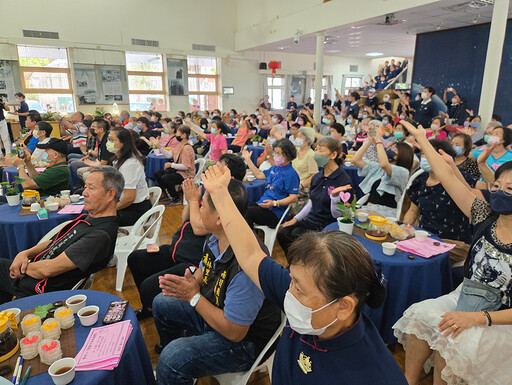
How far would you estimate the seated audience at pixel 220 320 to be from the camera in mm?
1563

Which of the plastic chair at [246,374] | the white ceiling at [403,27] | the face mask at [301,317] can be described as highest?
the white ceiling at [403,27]

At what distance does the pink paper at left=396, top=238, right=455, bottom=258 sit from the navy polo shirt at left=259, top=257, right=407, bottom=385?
149cm

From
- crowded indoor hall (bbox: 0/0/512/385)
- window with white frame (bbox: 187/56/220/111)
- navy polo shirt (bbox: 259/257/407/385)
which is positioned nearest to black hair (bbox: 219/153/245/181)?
crowded indoor hall (bbox: 0/0/512/385)

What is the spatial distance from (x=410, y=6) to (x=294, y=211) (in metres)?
6.50

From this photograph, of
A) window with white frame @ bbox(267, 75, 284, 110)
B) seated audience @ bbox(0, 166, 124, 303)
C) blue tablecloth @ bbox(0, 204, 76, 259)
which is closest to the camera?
seated audience @ bbox(0, 166, 124, 303)

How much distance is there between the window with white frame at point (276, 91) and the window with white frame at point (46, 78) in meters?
9.60

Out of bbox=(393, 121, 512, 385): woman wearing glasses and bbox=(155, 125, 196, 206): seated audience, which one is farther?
bbox=(155, 125, 196, 206): seated audience

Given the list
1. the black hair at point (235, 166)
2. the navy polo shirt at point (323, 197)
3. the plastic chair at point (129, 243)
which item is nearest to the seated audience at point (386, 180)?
the navy polo shirt at point (323, 197)

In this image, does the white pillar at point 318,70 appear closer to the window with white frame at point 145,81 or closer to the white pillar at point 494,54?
the white pillar at point 494,54

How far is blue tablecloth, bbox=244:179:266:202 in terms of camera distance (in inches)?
173

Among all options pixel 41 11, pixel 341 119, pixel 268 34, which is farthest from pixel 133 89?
pixel 341 119

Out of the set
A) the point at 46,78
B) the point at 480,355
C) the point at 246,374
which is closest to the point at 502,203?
the point at 480,355

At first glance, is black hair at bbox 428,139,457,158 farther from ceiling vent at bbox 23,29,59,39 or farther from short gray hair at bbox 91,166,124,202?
ceiling vent at bbox 23,29,59,39

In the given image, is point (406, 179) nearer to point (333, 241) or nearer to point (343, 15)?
point (333, 241)
